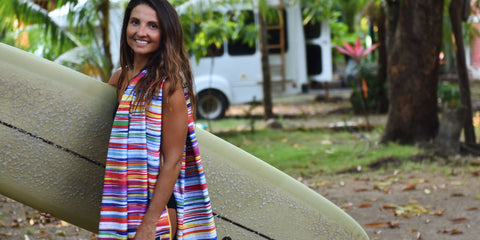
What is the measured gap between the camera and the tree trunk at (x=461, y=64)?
6762 millimetres

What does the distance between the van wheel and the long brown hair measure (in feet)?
32.3

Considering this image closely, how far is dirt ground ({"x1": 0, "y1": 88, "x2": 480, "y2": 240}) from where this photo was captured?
4234mm

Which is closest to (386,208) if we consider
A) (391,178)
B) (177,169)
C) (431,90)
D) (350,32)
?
(391,178)

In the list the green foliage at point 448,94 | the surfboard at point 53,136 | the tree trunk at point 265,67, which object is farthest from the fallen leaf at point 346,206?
the green foliage at point 448,94

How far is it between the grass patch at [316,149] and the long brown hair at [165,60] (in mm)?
4429

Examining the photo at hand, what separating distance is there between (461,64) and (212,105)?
20.6 ft

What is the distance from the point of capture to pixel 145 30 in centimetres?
199

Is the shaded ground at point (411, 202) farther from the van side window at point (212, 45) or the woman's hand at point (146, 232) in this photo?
the van side window at point (212, 45)

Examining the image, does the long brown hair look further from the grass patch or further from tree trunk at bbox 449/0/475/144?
tree trunk at bbox 449/0/475/144

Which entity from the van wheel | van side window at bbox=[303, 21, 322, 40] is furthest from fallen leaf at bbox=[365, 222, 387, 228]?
van side window at bbox=[303, 21, 322, 40]

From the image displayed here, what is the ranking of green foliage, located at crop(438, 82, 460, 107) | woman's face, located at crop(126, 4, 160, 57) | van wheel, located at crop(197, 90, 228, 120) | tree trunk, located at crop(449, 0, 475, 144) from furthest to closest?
1. van wheel, located at crop(197, 90, 228, 120)
2. green foliage, located at crop(438, 82, 460, 107)
3. tree trunk, located at crop(449, 0, 475, 144)
4. woman's face, located at crop(126, 4, 160, 57)

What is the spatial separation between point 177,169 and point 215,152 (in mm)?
828

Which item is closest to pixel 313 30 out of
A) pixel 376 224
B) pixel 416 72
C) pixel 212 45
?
pixel 212 45

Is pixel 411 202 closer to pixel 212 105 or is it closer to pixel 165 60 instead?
pixel 165 60
